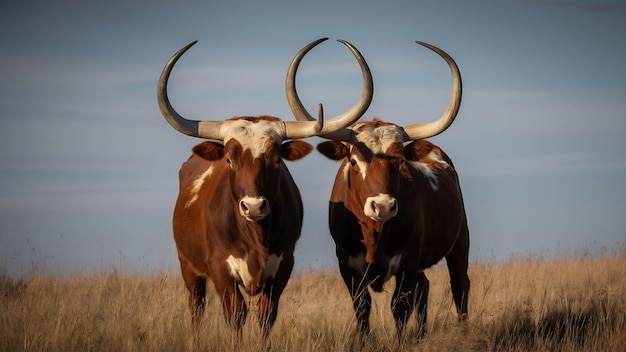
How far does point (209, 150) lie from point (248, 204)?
1039 mm

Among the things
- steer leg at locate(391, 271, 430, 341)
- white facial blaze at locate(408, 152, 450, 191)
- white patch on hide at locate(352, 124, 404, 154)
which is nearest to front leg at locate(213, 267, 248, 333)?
steer leg at locate(391, 271, 430, 341)

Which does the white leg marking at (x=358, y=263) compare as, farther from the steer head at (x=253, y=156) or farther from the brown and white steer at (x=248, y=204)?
the steer head at (x=253, y=156)

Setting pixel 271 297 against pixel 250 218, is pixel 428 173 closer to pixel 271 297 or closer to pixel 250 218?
pixel 271 297

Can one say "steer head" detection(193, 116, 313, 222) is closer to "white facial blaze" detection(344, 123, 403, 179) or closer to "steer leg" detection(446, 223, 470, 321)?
"white facial blaze" detection(344, 123, 403, 179)

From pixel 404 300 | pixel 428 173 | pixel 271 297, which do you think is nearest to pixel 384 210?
pixel 404 300

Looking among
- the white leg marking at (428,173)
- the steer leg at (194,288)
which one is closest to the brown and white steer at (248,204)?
the steer leg at (194,288)

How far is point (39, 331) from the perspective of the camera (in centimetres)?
833

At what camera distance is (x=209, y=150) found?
8539 mm

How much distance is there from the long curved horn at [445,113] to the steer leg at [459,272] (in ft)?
6.23

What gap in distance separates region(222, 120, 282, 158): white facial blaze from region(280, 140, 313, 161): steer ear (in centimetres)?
15

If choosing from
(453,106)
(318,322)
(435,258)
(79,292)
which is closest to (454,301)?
(435,258)

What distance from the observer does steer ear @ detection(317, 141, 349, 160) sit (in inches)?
361

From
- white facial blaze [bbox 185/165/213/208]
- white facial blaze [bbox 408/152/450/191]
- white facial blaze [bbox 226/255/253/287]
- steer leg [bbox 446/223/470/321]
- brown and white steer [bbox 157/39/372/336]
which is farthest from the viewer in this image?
steer leg [bbox 446/223/470/321]

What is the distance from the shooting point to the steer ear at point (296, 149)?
28.4 ft
